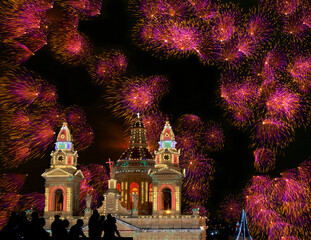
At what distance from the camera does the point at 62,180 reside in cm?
5631

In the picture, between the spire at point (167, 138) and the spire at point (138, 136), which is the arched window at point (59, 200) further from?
the spire at point (138, 136)

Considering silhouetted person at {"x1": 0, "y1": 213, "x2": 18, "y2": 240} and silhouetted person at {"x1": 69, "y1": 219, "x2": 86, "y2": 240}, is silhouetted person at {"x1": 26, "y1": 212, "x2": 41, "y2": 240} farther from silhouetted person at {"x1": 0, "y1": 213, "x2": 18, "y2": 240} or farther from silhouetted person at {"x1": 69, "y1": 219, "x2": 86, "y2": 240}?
silhouetted person at {"x1": 69, "y1": 219, "x2": 86, "y2": 240}

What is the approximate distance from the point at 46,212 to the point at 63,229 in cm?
→ 3864

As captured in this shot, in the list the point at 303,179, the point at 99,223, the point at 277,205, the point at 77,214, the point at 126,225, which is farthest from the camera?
the point at 77,214

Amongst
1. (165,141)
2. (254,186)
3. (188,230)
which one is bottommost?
(188,230)

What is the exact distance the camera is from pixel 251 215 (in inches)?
1660

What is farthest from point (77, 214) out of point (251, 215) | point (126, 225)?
point (251, 215)

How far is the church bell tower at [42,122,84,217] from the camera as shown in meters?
56.1

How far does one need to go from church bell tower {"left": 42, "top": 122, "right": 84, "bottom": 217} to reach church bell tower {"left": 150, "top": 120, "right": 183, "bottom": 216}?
9.64 meters

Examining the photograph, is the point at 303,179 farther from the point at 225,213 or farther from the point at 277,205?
the point at 225,213

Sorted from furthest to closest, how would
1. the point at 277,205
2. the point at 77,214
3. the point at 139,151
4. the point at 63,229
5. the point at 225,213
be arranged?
the point at 139,151 < the point at 77,214 < the point at 225,213 < the point at 277,205 < the point at 63,229

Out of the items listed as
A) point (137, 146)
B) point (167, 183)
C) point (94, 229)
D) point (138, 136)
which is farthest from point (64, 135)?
point (94, 229)

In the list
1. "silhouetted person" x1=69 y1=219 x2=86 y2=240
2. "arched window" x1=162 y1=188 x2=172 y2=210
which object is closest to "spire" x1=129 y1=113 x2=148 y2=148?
"arched window" x1=162 y1=188 x2=172 y2=210

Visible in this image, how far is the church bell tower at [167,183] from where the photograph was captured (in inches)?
2137
